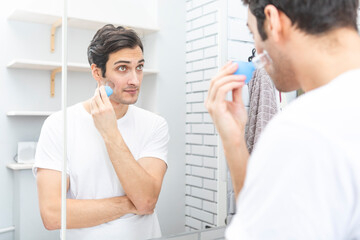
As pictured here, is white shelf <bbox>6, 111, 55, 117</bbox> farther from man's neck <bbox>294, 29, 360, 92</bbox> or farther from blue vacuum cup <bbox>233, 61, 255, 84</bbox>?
man's neck <bbox>294, 29, 360, 92</bbox>

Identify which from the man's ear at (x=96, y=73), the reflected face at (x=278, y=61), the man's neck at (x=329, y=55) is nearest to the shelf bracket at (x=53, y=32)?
the man's ear at (x=96, y=73)

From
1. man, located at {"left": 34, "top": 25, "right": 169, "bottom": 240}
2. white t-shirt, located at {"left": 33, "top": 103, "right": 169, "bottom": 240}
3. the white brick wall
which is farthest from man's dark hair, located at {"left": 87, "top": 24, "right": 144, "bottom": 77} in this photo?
the white brick wall

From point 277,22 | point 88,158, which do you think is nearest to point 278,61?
point 277,22

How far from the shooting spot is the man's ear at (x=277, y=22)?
0.53m

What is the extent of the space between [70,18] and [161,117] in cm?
36

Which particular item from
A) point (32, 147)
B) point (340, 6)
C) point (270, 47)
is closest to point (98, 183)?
point (32, 147)

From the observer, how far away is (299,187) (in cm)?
38

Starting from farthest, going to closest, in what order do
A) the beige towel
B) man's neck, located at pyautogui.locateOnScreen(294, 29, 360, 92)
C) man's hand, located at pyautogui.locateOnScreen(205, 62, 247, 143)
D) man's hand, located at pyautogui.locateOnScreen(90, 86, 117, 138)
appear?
the beige towel → man's hand, located at pyautogui.locateOnScreen(90, 86, 117, 138) → man's hand, located at pyautogui.locateOnScreen(205, 62, 247, 143) → man's neck, located at pyautogui.locateOnScreen(294, 29, 360, 92)

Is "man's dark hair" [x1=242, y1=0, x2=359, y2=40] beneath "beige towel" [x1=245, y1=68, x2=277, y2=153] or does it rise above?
above

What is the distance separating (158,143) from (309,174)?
2.02 feet

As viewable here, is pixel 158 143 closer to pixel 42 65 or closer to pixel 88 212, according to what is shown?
pixel 88 212

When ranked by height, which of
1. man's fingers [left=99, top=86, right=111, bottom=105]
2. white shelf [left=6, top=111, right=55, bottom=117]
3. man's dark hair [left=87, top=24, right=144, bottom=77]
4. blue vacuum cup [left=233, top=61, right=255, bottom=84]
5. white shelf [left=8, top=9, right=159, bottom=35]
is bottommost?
white shelf [left=6, top=111, right=55, bottom=117]

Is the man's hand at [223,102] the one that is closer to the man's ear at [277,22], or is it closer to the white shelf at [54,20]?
the man's ear at [277,22]

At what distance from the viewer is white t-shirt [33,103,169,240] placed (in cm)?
83
